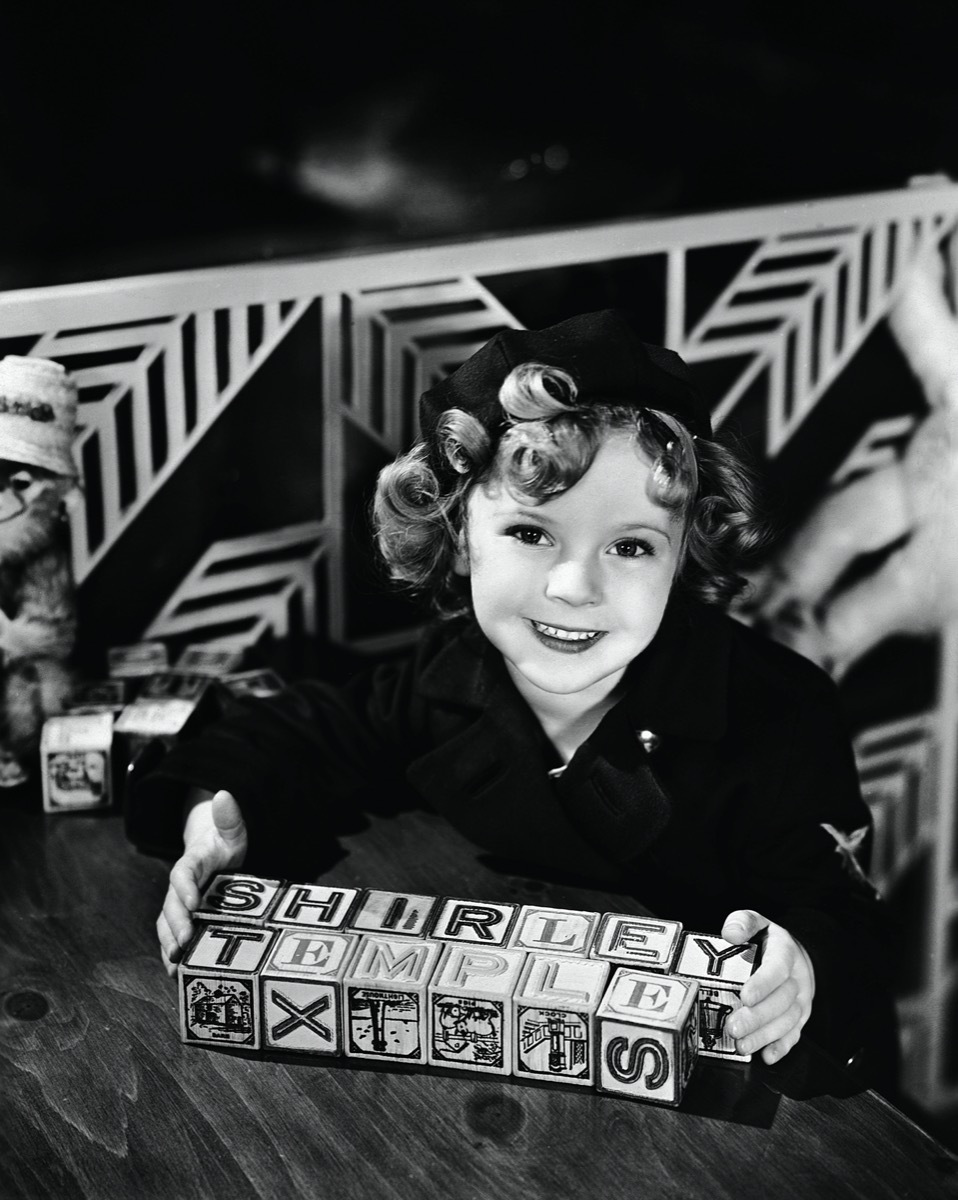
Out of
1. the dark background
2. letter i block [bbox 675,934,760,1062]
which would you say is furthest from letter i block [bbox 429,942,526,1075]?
the dark background

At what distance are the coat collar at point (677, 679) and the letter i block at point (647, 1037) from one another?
24cm

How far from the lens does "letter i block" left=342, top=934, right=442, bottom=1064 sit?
1.02 m

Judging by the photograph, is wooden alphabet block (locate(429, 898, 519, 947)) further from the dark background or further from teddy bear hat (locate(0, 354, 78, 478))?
the dark background

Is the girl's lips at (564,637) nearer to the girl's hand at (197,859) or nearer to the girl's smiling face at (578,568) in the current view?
the girl's smiling face at (578,568)

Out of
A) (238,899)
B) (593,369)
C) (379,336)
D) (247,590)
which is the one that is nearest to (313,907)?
(238,899)

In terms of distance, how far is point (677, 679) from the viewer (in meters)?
1.20

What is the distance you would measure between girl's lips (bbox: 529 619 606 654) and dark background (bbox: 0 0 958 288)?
44.1 inches

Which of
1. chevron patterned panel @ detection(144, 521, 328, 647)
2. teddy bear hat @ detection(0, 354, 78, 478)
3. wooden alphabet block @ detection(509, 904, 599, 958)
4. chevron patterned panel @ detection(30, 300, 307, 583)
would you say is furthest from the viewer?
chevron patterned panel @ detection(144, 521, 328, 647)

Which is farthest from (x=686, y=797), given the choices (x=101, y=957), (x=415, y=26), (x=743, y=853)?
(x=415, y=26)

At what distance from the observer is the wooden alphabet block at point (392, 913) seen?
1077mm

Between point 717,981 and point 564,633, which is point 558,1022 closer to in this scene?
point 717,981

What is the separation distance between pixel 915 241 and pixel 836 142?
0.37 m

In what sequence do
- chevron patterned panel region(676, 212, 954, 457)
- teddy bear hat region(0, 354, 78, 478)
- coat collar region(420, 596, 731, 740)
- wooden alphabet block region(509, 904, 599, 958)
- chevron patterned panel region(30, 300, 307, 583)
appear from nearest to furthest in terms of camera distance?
wooden alphabet block region(509, 904, 599, 958) < coat collar region(420, 596, 731, 740) < teddy bear hat region(0, 354, 78, 478) < chevron patterned panel region(30, 300, 307, 583) < chevron patterned panel region(676, 212, 954, 457)

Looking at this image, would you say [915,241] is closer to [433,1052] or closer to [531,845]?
[531,845]
